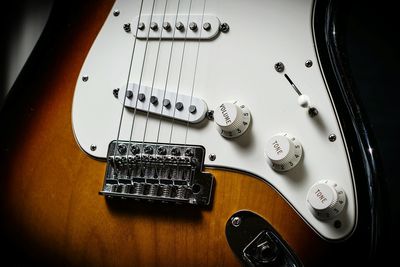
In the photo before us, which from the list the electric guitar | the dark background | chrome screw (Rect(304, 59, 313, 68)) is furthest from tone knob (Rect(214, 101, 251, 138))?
the dark background

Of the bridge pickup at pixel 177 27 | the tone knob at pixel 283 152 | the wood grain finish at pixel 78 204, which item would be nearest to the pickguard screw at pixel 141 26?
the bridge pickup at pixel 177 27

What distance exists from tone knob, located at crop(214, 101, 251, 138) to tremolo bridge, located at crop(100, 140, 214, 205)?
0.06 meters

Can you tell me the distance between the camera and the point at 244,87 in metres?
0.70

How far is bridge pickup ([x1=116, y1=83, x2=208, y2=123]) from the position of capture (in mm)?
708

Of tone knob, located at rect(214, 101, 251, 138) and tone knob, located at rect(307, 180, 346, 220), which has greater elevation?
tone knob, located at rect(214, 101, 251, 138)

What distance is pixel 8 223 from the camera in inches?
31.5

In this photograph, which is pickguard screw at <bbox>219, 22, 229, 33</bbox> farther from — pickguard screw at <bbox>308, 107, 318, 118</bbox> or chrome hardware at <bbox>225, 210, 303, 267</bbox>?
chrome hardware at <bbox>225, 210, 303, 267</bbox>

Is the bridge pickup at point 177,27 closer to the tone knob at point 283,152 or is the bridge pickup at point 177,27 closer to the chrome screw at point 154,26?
the chrome screw at point 154,26

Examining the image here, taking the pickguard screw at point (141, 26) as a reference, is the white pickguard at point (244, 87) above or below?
below

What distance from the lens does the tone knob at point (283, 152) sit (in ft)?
2.03

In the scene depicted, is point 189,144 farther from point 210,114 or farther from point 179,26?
point 179,26

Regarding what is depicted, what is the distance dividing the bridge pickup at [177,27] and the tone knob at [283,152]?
9.1 inches

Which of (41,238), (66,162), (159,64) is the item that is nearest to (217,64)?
(159,64)

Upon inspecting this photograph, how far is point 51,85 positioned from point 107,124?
17cm
